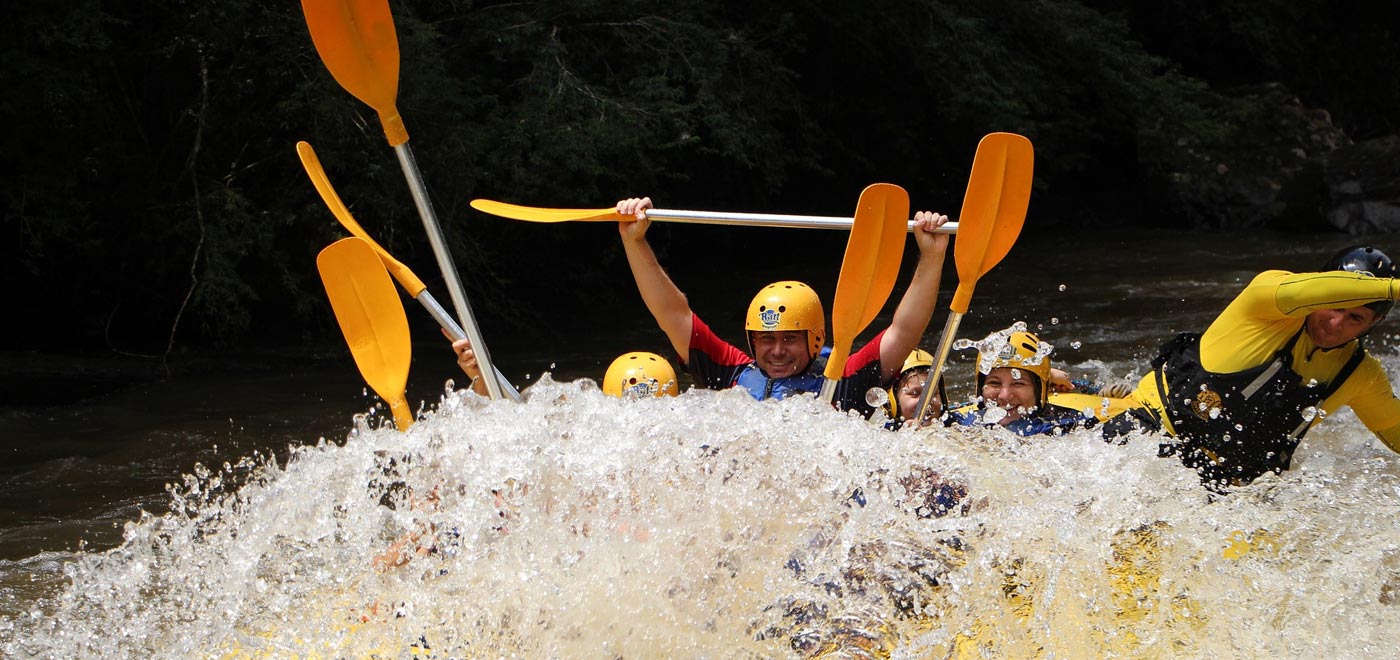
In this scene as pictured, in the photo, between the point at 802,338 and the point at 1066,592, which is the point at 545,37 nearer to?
the point at 802,338

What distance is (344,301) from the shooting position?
4.11 metres

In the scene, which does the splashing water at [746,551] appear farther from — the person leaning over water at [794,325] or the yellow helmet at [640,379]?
the yellow helmet at [640,379]

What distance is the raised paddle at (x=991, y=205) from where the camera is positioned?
396 centimetres

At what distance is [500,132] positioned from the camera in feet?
25.3

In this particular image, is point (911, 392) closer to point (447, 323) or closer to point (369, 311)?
point (447, 323)

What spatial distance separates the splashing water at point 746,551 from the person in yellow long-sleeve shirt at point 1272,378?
0.37m

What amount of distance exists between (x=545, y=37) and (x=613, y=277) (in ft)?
7.55

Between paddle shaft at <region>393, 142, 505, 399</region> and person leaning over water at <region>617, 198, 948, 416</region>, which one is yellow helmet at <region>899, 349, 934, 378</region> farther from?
paddle shaft at <region>393, 142, 505, 399</region>

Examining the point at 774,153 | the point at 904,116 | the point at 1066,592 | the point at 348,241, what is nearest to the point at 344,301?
the point at 348,241

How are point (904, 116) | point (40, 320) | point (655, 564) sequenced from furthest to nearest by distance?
1. point (904, 116)
2. point (40, 320)
3. point (655, 564)

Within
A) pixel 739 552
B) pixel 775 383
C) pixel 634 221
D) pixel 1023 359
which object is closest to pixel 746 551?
pixel 739 552

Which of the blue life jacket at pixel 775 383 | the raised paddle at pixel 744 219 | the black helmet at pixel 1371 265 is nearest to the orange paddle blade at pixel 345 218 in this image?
the raised paddle at pixel 744 219

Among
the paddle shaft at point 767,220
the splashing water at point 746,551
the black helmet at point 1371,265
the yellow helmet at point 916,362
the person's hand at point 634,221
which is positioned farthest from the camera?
the yellow helmet at point 916,362

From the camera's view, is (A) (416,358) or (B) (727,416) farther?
(A) (416,358)
